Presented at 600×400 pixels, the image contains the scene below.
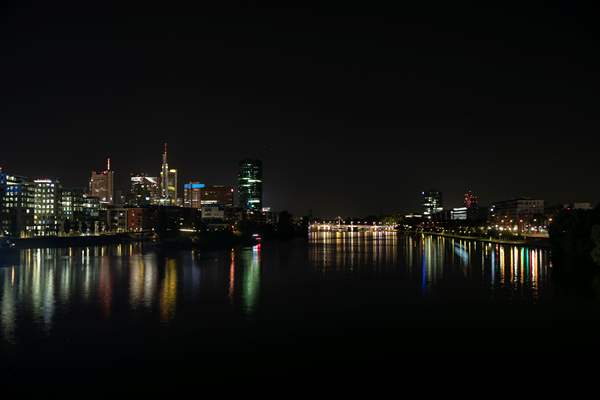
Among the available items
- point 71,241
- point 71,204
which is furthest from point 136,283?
point 71,204

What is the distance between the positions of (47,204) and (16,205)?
907 centimetres

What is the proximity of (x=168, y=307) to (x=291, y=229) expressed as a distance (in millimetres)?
71262

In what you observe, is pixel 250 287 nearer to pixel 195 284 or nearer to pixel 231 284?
pixel 231 284

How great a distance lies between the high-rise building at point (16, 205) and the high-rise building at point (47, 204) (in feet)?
3.82

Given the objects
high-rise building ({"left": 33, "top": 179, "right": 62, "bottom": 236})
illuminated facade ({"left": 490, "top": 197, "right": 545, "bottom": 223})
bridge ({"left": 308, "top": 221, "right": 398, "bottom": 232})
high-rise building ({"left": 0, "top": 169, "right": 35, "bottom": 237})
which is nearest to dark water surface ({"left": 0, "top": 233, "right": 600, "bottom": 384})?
high-rise building ({"left": 0, "top": 169, "right": 35, "bottom": 237})

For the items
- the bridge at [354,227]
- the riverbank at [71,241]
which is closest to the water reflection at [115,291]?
the riverbank at [71,241]

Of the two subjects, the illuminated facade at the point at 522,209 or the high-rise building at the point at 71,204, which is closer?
the high-rise building at the point at 71,204

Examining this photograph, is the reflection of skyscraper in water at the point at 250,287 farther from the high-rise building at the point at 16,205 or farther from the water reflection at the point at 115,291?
the high-rise building at the point at 16,205

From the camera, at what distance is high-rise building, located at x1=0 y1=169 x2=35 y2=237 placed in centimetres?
6412

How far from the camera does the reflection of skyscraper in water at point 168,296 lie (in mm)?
15078

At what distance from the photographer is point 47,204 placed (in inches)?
3100

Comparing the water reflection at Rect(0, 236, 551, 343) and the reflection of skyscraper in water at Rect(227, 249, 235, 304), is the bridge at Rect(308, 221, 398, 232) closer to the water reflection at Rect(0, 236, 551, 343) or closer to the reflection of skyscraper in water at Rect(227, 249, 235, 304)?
the water reflection at Rect(0, 236, 551, 343)

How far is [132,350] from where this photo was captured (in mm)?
11195

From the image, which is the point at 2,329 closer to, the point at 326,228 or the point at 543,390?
the point at 543,390
